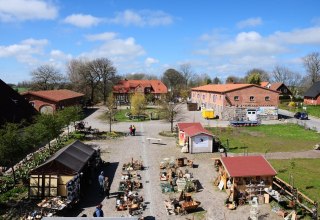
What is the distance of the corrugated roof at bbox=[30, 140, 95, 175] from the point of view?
17266 millimetres

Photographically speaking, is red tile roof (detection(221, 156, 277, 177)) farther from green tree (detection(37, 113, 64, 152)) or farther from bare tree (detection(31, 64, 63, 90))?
bare tree (detection(31, 64, 63, 90))

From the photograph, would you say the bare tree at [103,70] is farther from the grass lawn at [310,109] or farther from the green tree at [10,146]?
the green tree at [10,146]

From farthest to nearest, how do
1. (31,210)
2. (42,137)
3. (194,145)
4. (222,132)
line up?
(222,132)
(194,145)
(42,137)
(31,210)

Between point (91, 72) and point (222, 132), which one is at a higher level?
point (91, 72)

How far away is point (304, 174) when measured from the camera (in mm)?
21922

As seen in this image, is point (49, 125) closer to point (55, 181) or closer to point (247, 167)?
point (55, 181)

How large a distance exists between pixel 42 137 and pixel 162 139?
44.8ft

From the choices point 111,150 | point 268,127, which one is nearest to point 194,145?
point 111,150

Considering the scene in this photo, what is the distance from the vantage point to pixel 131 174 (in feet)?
73.7

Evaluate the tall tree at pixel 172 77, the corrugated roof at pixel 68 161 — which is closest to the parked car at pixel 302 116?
the corrugated roof at pixel 68 161

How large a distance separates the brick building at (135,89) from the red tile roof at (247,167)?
56.2 meters

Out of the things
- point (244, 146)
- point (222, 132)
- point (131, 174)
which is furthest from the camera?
point (222, 132)

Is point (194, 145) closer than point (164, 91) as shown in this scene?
Yes

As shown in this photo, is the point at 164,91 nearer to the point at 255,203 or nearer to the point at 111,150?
the point at 111,150
